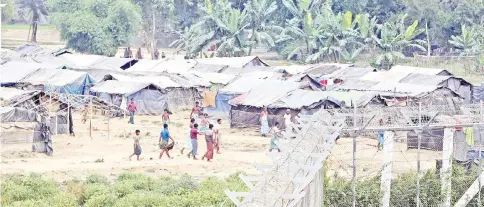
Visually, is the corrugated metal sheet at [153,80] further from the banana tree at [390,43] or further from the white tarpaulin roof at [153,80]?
the banana tree at [390,43]

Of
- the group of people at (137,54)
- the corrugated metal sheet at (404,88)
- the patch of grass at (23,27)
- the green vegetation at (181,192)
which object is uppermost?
the patch of grass at (23,27)

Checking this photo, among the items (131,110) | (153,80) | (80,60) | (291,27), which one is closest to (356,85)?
(153,80)

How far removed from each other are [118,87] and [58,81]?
2.70 meters

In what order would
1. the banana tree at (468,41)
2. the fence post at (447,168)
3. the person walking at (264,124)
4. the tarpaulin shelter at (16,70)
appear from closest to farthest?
the fence post at (447,168)
the person walking at (264,124)
the tarpaulin shelter at (16,70)
the banana tree at (468,41)

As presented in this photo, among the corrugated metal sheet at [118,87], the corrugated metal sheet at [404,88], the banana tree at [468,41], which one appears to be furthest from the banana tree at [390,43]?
the corrugated metal sheet at [118,87]

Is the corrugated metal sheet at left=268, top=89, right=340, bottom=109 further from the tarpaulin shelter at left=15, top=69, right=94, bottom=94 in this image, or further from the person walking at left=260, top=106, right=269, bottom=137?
the tarpaulin shelter at left=15, top=69, right=94, bottom=94

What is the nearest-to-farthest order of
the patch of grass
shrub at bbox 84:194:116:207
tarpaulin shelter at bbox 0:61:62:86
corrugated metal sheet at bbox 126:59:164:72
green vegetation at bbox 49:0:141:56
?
shrub at bbox 84:194:116:207 → tarpaulin shelter at bbox 0:61:62:86 → corrugated metal sheet at bbox 126:59:164:72 → green vegetation at bbox 49:0:141:56 → the patch of grass

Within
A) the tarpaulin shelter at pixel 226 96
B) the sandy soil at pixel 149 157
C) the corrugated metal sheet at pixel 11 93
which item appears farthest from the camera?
the tarpaulin shelter at pixel 226 96

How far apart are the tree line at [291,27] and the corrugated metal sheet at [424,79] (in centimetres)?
720

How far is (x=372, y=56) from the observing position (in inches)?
1797

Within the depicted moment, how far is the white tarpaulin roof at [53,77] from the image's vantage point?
1353 inches

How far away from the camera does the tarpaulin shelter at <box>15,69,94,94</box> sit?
3400 cm

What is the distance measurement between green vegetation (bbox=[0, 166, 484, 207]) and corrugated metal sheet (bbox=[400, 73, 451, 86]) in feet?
53.9

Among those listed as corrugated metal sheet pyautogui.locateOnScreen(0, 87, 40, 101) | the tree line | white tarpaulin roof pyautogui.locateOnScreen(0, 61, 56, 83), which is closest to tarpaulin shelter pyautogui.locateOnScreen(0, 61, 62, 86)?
white tarpaulin roof pyautogui.locateOnScreen(0, 61, 56, 83)
